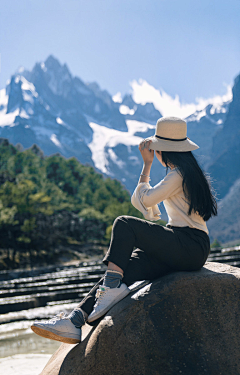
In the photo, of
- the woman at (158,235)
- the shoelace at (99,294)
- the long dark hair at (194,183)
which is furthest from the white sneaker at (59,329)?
the long dark hair at (194,183)

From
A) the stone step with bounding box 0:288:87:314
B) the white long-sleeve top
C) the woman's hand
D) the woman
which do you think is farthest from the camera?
the stone step with bounding box 0:288:87:314

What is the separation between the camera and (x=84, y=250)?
40750 mm

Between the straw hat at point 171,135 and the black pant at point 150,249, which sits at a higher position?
the straw hat at point 171,135

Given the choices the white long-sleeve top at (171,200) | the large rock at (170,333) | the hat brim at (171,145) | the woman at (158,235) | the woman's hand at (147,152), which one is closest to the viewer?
the large rock at (170,333)

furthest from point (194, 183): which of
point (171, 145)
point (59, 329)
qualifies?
point (59, 329)

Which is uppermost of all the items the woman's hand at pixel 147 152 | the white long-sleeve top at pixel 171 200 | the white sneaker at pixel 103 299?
the woman's hand at pixel 147 152

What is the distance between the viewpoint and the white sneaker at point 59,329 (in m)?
3.12

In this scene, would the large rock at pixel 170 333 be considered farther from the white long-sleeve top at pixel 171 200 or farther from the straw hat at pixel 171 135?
the straw hat at pixel 171 135

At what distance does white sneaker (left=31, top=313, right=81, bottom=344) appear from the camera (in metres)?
3.12

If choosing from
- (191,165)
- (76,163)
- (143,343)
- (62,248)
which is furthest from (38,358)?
(76,163)

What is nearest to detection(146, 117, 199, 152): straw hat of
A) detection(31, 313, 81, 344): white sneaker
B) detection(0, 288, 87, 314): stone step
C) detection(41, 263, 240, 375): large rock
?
detection(41, 263, 240, 375): large rock

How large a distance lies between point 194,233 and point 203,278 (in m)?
0.44

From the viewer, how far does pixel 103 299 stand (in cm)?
326

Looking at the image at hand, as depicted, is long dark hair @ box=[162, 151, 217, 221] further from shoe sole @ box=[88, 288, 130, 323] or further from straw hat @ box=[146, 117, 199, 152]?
shoe sole @ box=[88, 288, 130, 323]
